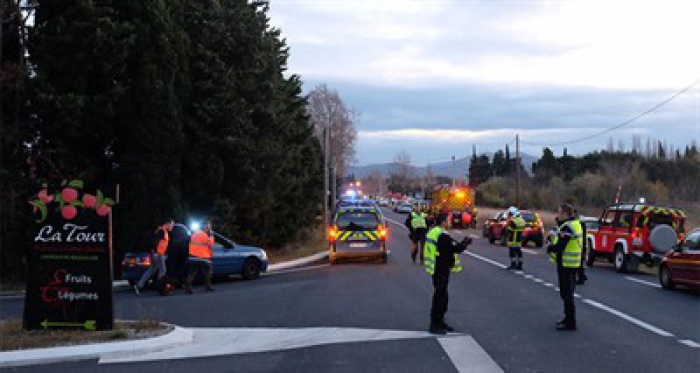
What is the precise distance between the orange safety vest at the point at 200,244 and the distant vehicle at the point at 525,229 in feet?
58.1

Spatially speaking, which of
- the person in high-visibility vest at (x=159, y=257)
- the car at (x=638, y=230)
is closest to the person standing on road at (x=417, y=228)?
the car at (x=638, y=230)

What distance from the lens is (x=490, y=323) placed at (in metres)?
11.8

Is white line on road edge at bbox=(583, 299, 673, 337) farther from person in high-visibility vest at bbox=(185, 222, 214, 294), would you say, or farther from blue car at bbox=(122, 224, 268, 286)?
blue car at bbox=(122, 224, 268, 286)

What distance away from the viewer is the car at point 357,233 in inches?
943

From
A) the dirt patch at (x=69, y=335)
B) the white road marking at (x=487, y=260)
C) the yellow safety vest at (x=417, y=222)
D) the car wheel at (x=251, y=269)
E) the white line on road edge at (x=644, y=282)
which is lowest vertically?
the white road marking at (x=487, y=260)

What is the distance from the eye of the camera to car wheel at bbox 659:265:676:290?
57.2ft

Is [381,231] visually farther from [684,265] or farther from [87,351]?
[87,351]

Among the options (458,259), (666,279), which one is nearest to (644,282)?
(666,279)

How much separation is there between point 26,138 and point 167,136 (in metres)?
3.88

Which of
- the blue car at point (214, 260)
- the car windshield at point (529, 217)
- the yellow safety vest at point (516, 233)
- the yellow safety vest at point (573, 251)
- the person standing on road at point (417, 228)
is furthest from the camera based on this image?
the car windshield at point (529, 217)

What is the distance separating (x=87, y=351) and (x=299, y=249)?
24.0 meters

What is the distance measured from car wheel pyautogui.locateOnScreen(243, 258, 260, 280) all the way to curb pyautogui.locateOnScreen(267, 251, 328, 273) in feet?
9.84

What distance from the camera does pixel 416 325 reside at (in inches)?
459

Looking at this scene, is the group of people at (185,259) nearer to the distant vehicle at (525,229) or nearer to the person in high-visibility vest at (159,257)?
the person in high-visibility vest at (159,257)
